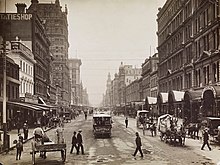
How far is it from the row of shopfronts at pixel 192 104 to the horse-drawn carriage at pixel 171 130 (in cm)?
107

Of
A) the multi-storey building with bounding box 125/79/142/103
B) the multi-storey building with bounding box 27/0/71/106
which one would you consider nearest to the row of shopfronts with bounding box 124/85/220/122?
the multi-storey building with bounding box 125/79/142/103

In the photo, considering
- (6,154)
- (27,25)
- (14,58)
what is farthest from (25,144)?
(27,25)

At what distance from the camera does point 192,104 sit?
19.7 metres

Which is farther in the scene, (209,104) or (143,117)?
(209,104)

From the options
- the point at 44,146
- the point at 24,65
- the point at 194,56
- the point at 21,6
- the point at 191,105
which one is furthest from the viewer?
the point at 24,65

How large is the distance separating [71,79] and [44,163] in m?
3.22

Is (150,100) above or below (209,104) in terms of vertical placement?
above

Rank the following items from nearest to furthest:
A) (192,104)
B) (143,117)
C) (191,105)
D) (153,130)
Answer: (153,130) < (143,117) < (191,105) < (192,104)

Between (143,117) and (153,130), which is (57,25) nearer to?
(153,130)

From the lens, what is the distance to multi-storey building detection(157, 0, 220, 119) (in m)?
18.0

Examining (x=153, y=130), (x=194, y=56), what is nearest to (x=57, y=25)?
(x=153, y=130)

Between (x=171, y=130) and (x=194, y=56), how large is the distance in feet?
28.8

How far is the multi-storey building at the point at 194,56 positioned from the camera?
1802 centimetres

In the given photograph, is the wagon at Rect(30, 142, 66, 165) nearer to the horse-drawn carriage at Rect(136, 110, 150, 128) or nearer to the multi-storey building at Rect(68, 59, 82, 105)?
the multi-storey building at Rect(68, 59, 82, 105)
